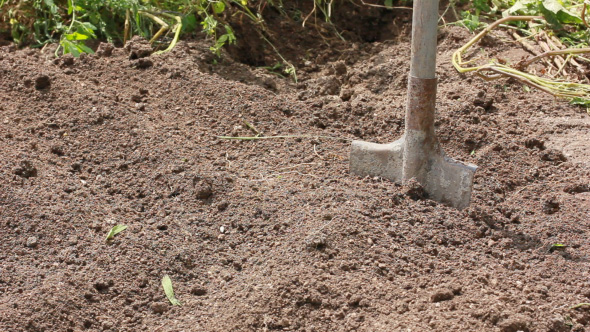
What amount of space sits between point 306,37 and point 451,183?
1.92 m

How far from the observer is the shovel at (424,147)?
2559 millimetres

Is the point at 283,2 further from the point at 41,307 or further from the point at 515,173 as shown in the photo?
the point at 41,307

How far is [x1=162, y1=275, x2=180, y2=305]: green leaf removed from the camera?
7.64 ft

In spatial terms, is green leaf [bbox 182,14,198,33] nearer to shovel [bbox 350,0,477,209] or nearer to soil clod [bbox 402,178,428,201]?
shovel [bbox 350,0,477,209]

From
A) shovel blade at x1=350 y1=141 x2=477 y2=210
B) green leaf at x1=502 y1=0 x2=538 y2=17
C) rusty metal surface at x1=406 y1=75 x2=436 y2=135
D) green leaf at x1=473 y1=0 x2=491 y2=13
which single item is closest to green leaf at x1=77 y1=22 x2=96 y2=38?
shovel blade at x1=350 y1=141 x2=477 y2=210

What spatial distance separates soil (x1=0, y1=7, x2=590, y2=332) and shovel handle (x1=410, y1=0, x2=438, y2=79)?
0.44m

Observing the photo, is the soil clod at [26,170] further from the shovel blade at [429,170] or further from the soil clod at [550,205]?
the soil clod at [550,205]

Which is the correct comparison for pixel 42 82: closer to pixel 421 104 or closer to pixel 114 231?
pixel 114 231

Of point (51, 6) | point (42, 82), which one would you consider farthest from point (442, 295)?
point (51, 6)

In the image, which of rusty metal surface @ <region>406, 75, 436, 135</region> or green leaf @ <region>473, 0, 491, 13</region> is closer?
rusty metal surface @ <region>406, 75, 436, 135</region>

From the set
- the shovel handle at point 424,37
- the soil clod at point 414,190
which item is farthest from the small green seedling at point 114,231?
the shovel handle at point 424,37

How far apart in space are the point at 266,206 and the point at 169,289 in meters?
0.53

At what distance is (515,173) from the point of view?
2895 millimetres

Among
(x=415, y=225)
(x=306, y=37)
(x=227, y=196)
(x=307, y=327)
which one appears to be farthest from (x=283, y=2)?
(x=307, y=327)
